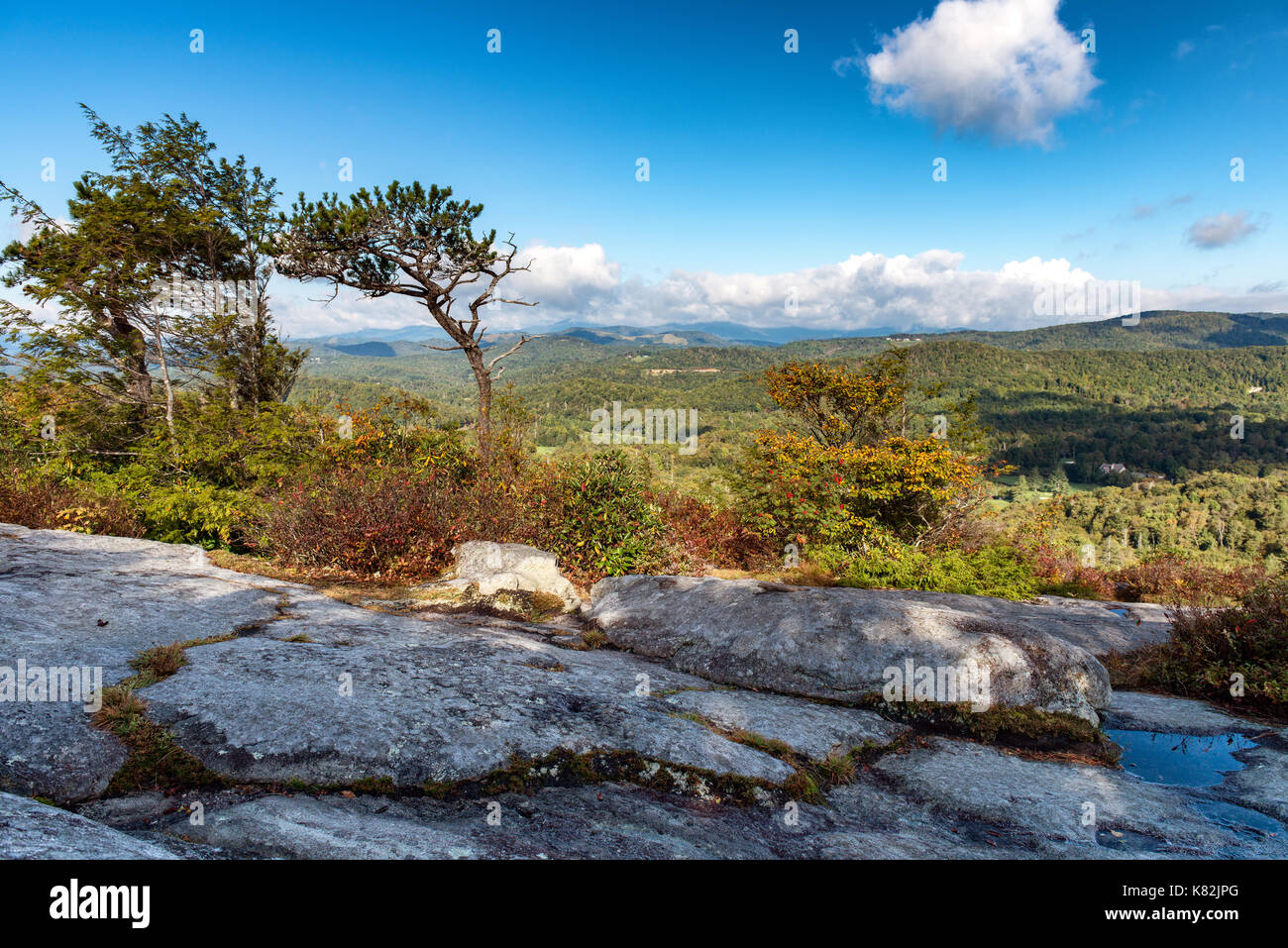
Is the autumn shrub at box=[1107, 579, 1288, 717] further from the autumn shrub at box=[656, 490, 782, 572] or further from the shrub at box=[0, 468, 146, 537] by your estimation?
the shrub at box=[0, 468, 146, 537]

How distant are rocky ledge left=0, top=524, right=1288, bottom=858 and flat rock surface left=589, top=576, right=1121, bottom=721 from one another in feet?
0.08

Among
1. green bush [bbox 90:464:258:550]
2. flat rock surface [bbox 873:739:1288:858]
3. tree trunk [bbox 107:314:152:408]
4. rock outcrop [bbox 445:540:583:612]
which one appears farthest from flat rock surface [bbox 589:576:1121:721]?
tree trunk [bbox 107:314:152:408]

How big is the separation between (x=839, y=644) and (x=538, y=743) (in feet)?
10.2

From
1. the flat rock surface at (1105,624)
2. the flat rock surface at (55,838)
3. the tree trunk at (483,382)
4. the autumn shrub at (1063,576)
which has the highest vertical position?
the tree trunk at (483,382)

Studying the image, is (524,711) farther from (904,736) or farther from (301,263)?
(301,263)

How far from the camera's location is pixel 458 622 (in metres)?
6.18

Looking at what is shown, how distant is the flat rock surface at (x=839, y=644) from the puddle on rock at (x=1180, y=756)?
334 millimetres

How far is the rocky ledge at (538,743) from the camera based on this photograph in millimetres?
2611

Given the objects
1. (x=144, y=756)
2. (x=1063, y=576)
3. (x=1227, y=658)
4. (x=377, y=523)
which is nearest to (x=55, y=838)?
(x=144, y=756)

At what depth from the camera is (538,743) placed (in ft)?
11.5

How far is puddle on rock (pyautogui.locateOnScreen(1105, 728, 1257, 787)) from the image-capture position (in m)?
4.14

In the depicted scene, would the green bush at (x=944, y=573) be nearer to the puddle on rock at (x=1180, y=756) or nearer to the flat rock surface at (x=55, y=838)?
the puddle on rock at (x=1180, y=756)

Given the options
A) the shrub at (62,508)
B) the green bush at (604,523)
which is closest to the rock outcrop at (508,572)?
the green bush at (604,523)

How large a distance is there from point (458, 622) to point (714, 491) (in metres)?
7.67
